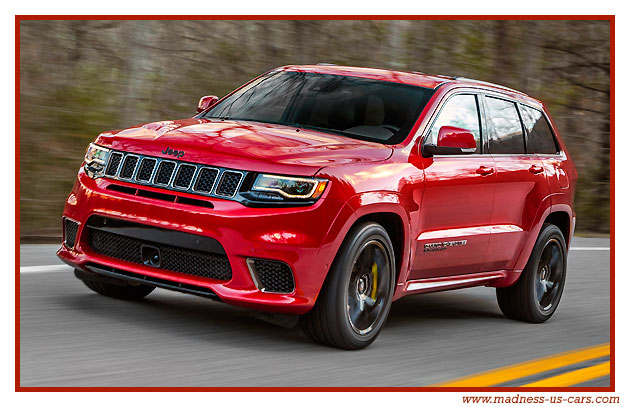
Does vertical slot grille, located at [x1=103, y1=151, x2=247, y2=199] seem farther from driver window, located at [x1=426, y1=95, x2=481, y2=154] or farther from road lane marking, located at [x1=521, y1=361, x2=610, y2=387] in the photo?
road lane marking, located at [x1=521, y1=361, x2=610, y2=387]

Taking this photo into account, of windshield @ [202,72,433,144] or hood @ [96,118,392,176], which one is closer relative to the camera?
hood @ [96,118,392,176]

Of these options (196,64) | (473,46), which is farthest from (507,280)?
(473,46)

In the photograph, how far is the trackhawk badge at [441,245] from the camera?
7.15 m

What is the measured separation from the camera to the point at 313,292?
609 centimetres

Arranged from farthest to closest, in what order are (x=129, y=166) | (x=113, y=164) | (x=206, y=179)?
1. (x=113, y=164)
2. (x=129, y=166)
3. (x=206, y=179)

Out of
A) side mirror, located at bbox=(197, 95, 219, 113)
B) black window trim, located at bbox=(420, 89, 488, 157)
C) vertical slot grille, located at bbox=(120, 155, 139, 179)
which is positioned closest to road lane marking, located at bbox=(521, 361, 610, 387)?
black window trim, located at bbox=(420, 89, 488, 157)

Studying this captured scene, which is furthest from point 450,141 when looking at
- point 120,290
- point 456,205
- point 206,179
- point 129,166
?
point 120,290

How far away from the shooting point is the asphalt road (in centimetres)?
549

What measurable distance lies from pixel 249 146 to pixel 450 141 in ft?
5.00

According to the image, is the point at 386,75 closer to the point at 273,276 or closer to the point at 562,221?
the point at 273,276

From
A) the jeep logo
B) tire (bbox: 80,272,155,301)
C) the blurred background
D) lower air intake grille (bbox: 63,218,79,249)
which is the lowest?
the blurred background

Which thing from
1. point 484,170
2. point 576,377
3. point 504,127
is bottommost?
point 576,377

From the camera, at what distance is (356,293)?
645cm

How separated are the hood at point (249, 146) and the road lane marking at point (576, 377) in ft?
5.63
